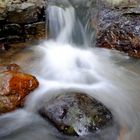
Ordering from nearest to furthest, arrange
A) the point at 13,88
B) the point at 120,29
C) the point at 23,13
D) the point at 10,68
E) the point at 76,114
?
the point at 76,114
the point at 13,88
the point at 10,68
the point at 120,29
the point at 23,13

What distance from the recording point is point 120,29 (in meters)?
7.11

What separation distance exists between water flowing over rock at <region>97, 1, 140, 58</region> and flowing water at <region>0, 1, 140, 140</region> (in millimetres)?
207

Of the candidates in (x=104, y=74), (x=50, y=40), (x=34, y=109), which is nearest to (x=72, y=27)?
(x=50, y=40)

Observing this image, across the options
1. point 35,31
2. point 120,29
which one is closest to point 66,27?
point 35,31

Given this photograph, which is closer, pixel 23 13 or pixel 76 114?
pixel 76 114

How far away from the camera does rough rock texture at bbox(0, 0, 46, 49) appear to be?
724 centimetres

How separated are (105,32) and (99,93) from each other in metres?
1.99

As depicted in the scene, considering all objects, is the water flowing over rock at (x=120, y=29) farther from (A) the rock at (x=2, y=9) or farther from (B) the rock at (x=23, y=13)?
(A) the rock at (x=2, y=9)

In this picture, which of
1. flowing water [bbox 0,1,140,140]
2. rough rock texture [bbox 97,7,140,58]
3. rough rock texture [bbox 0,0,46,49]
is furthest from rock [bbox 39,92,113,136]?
rough rock texture [bbox 0,0,46,49]

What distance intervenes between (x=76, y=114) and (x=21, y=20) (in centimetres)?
362

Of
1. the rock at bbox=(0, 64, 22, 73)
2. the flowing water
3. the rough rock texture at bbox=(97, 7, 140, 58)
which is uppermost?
the rough rock texture at bbox=(97, 7, 140, 58)

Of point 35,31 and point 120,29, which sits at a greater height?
point 120,29

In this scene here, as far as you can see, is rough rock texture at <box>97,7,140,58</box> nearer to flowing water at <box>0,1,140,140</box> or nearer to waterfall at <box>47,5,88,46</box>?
flowing water at <box>0,1,140,140</box>

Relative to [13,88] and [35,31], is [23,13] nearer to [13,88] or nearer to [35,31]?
[35,31]
